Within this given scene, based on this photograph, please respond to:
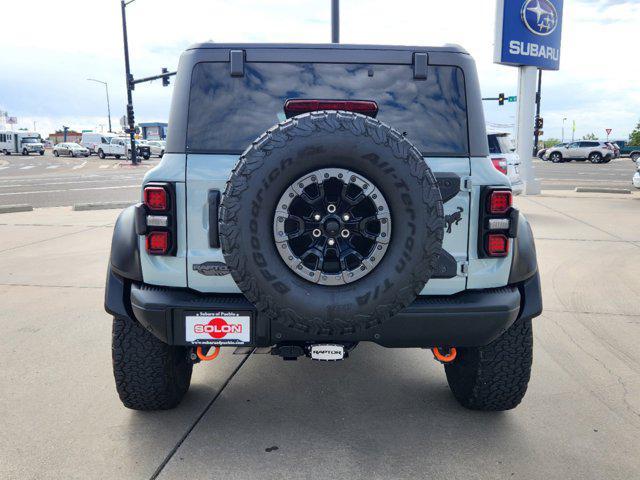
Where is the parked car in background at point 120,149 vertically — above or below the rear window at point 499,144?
below

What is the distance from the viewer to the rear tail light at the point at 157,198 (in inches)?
104

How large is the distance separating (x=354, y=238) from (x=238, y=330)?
70 centimetres

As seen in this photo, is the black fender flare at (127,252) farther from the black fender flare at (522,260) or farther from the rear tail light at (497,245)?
the black fender flare at (522,260)

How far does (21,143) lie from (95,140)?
10.00 metres

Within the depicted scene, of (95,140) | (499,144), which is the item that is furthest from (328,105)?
(95,140)

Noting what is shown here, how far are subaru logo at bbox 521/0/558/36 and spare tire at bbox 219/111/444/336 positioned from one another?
15712 millimetres

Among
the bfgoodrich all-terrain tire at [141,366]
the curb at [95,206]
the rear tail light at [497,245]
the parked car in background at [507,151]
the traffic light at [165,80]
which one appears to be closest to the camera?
the rear tail light at [497,245]

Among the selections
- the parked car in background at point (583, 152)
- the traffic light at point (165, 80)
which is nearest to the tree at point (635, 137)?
the parked car in background at point (583, 152)

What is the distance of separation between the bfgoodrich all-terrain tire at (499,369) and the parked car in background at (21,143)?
59443 mm

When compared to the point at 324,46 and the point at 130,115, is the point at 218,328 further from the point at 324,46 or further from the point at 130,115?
the point at 130,115

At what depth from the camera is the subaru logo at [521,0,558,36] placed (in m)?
15.8

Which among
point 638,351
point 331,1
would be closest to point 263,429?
point 638,351

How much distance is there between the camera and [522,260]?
9.41 feet

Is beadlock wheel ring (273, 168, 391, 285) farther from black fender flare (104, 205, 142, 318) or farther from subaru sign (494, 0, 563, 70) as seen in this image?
subaru sign (494, 0, 563, 70)
